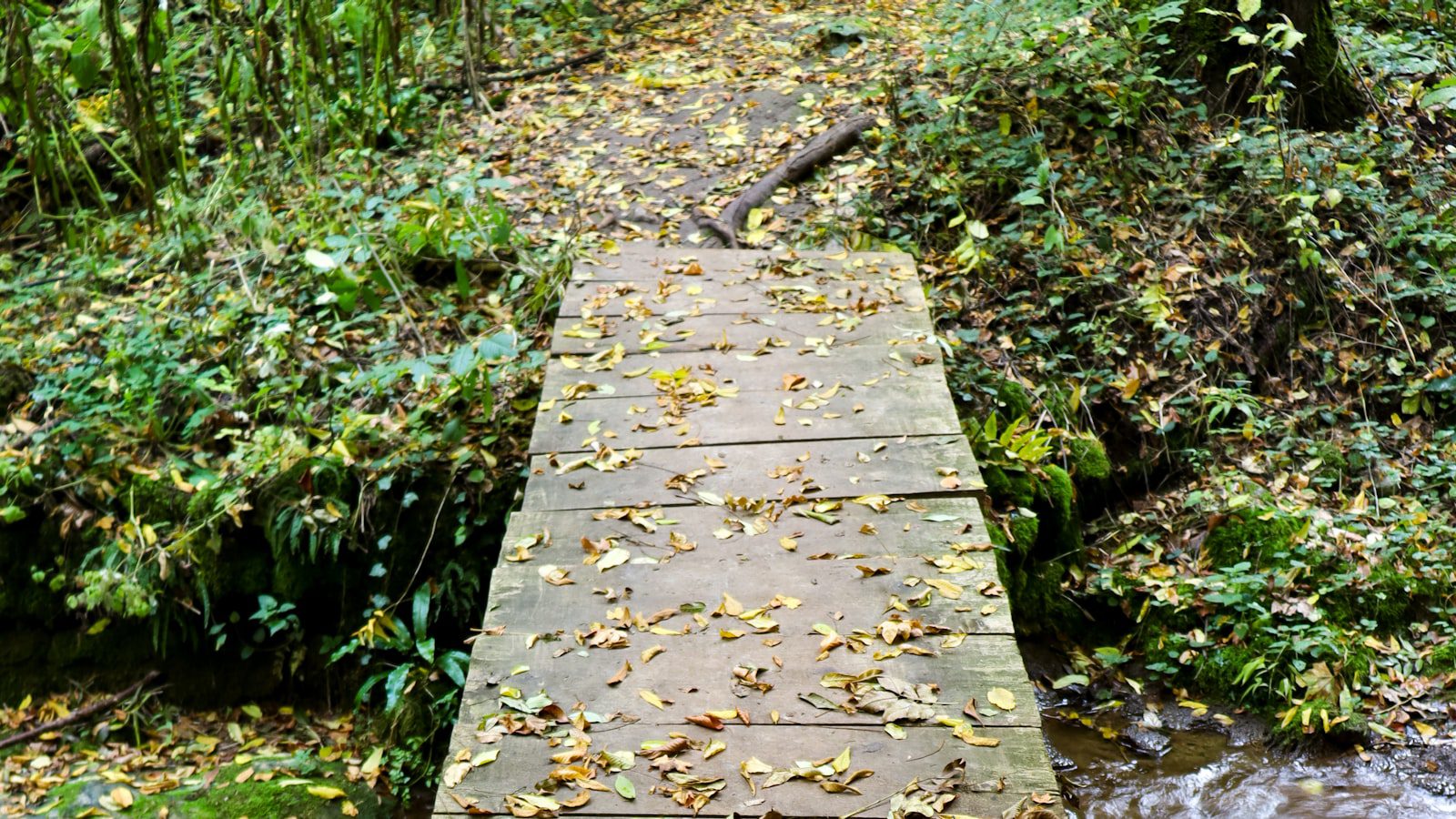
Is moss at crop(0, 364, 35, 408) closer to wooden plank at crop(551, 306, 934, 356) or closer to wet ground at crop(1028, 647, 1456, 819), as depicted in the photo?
wooden plank at crop(551, 306, 934, 356)

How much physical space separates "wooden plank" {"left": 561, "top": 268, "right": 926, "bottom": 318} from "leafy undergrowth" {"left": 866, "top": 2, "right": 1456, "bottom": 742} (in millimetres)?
536

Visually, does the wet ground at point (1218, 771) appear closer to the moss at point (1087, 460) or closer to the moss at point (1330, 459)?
the moss at point (1087, 460)

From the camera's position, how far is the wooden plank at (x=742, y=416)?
3.59 m

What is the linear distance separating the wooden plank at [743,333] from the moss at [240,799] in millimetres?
1829

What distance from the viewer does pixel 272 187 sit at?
20.0ft

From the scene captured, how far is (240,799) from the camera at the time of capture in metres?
3.78

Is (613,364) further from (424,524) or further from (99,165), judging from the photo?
(99,165)

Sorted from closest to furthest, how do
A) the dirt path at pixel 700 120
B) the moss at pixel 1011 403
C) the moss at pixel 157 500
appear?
the moss at pixel 157 500 → the moss at pixel 1011 403 → the dirt path at pixel 700 120

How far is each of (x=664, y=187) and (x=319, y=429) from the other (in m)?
2.92

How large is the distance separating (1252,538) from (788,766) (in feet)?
9.86

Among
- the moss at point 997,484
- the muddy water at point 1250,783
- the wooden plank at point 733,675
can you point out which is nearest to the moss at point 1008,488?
the moss at point 997,484

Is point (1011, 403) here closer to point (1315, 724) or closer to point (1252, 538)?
point (1252, 538)

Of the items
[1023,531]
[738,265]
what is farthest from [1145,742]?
[738,265]

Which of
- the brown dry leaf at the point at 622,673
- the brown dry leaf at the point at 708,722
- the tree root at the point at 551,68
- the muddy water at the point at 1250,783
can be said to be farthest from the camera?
the tree root at the point at 551,68
